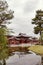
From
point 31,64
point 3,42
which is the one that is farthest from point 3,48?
point 31,64

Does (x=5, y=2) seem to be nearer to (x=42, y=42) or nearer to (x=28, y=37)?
(x=42, y=42)

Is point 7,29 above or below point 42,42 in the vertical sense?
above

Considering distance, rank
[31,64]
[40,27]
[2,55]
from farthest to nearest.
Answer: [40,27]
[31,64]
[2,55]

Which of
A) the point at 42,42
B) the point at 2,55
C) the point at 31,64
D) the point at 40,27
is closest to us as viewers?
the point at 2,55

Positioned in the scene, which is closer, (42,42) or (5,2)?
(5,2)

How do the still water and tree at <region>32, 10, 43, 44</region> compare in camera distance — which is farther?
tree at <region>32, 10, 43, 44</region>

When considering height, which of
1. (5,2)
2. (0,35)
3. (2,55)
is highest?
(5,2)

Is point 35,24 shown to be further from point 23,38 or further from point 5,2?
point 5,2

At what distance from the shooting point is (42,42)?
197 feet

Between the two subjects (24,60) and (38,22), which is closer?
(24,60)

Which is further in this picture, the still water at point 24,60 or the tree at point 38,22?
the tree at point 38,22

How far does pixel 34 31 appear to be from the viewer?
230 feet

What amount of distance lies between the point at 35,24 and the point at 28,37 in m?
4.53

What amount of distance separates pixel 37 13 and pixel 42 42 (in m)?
13.2
